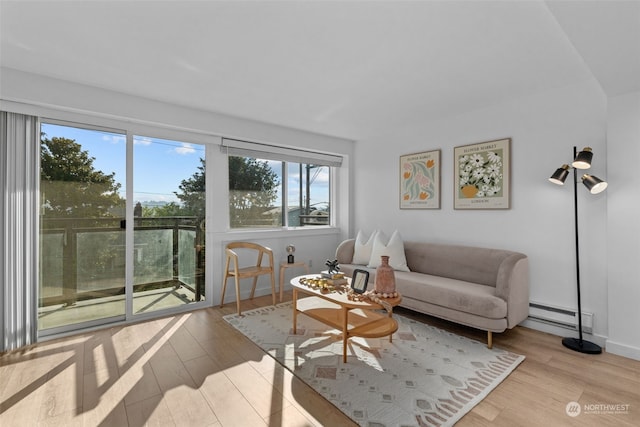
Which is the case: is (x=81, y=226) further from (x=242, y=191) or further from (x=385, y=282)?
(x=385, y=282)

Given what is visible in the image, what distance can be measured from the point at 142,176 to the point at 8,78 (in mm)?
1307

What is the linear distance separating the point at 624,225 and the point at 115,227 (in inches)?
191

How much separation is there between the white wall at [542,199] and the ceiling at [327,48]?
24cm

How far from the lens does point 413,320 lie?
3.33 meters

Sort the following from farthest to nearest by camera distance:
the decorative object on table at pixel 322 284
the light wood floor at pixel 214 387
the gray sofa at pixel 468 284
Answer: the decorative object on table at pixel 322 284 → the gray sofa at pixel 468 284 → the light wood floor at pixel 214 387

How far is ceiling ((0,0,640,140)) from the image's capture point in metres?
1.79

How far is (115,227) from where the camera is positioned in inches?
129

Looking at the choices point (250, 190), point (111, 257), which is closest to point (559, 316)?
point (250, 190)

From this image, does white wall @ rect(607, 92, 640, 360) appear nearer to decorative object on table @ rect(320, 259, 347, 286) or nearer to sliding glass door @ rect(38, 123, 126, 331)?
decorative object on table @ rect(320, 259, 347, 286)

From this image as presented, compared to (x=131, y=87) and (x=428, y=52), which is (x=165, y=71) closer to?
(x=131, y=87)

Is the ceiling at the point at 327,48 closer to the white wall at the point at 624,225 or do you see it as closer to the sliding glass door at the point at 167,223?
the white wall at the point at 624,225

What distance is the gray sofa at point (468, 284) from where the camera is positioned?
8.75ft

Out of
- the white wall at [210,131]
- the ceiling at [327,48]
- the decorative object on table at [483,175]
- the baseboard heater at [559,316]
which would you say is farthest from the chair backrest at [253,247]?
the baseboard heater at [559,316]

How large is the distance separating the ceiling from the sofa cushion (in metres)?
1.96
